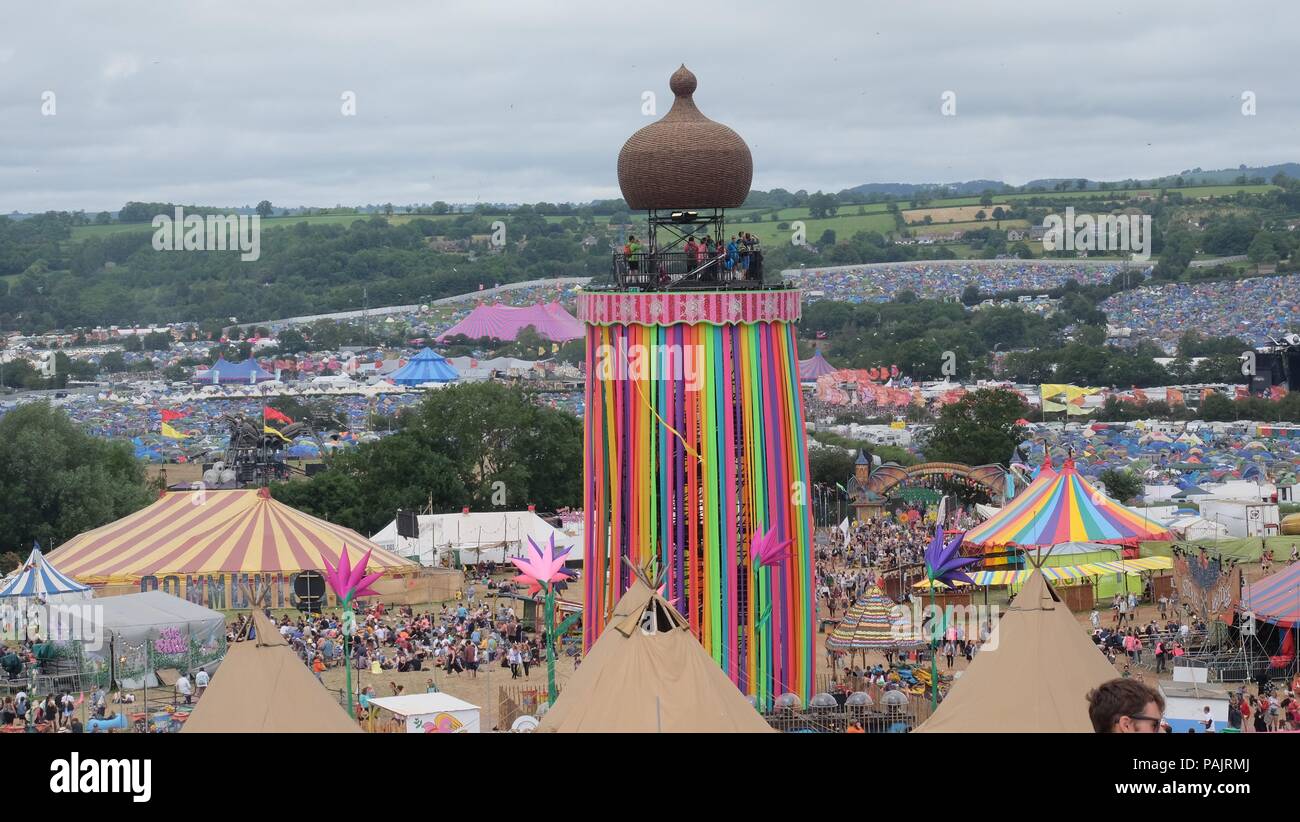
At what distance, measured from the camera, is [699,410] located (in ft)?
86.4

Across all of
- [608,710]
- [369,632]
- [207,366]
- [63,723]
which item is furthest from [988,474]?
[207,366]

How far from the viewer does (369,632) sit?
3744cm

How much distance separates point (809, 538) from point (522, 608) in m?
15.6

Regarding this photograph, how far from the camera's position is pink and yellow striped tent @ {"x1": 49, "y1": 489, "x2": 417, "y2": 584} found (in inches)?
1631

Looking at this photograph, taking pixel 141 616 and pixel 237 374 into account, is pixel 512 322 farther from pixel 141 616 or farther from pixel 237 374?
pixel 141 616

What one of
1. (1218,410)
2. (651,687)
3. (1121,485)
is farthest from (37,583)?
(1218,410)

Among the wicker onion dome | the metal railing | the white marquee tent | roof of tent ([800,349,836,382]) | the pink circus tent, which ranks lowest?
the white marquee tent

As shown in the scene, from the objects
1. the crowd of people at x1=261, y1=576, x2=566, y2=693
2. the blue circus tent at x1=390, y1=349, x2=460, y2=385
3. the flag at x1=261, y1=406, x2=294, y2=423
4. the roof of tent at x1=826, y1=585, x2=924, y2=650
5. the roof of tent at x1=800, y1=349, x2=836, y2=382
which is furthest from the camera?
the blue circus tent at x1=390, y1=349, x2=460, y2=385

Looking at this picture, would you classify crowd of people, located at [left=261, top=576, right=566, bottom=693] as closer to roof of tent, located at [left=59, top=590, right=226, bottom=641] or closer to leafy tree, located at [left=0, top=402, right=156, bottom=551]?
roof of tent, located at [left=59, top=590, right=226, bottom=641]

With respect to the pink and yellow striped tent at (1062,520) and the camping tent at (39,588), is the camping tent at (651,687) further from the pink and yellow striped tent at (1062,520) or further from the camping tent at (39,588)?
the pink and yellow striped tent at (1062,520)

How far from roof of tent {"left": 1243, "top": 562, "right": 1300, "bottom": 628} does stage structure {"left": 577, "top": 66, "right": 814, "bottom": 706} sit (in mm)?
10332

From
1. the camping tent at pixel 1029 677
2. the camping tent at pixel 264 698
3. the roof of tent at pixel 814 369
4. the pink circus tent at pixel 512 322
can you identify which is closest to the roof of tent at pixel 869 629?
the camping tent at pixel 1029 677

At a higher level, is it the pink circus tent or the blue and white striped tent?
the pink circus tent

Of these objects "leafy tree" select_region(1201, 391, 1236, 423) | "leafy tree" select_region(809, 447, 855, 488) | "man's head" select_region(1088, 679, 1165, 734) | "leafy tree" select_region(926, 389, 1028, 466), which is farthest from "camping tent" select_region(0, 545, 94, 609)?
"leafy tree" select_region(1201, 391, 1236, 423)
